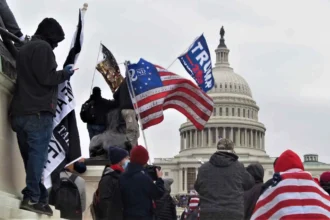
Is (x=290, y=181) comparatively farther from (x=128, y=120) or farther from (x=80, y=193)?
(x=128, y=120)

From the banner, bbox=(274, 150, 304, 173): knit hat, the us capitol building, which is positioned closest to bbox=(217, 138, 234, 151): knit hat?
bbox=(274, 150, 304, 173): knit hat

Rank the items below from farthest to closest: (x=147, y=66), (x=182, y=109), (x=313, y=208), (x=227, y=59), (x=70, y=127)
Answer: (x=227, y=59) < (x=182, y=109) < (x=147, y=66) < (x=70, y=127) < (x=313, y=208)

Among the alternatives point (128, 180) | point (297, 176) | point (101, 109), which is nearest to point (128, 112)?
point (101, 109)

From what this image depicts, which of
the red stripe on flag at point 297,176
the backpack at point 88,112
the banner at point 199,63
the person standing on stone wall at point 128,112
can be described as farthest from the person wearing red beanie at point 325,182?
the banner at point 199,63

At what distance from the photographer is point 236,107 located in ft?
351

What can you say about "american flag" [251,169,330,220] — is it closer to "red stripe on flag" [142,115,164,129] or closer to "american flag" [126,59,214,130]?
"american flag" [126,59,214,130]

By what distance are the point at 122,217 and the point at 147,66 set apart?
6278 mm

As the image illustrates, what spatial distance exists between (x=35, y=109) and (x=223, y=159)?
6.55 feet

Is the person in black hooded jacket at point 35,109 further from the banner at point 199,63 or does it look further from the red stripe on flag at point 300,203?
the banner at point 199,63

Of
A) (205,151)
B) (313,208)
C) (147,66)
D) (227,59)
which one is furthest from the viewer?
(227,59)

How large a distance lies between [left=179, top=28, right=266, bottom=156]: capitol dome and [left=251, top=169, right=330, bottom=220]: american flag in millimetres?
97828

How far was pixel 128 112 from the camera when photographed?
1155cm

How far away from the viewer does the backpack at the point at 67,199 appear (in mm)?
7547

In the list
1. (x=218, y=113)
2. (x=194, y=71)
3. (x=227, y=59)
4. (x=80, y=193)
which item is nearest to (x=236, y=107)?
(x=218, y=113)
